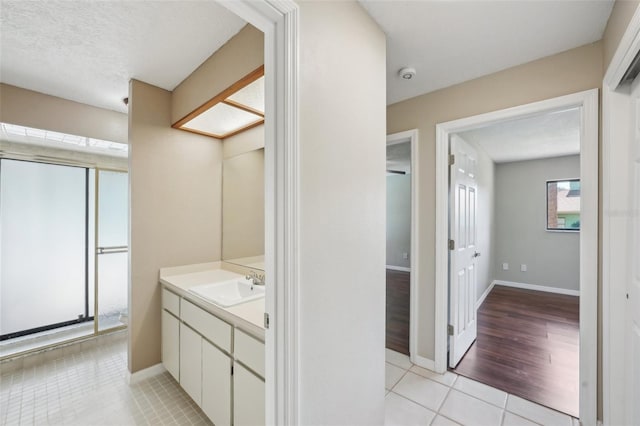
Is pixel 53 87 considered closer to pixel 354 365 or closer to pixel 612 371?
pixel 354 365

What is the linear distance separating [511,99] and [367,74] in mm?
1221

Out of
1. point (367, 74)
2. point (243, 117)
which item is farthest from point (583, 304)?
point (243, 117)

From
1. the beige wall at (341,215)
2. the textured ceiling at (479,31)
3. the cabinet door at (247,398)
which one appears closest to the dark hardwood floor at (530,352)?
the beige wall at (341,215)

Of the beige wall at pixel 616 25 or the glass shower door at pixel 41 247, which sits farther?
the glass shower door at pixel 41 247

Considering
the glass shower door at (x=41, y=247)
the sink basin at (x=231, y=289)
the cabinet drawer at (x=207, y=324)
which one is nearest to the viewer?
the cabinet drawer at (x=207, y=324)

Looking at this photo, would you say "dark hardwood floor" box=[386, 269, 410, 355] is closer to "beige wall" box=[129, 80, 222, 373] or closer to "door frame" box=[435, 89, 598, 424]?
"door frame" box=[435, 89, 598, 424]

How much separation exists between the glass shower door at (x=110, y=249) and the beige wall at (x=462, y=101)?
3.17 metres

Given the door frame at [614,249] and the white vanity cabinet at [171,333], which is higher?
the door frame at [614,249]

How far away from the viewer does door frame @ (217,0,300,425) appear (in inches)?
39.5

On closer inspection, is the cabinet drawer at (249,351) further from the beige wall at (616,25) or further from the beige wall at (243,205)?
the beige wall at (616,25)

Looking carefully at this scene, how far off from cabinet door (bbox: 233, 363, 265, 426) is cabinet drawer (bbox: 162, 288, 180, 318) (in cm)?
84

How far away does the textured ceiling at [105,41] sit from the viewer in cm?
144

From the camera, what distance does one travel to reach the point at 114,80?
214 cm

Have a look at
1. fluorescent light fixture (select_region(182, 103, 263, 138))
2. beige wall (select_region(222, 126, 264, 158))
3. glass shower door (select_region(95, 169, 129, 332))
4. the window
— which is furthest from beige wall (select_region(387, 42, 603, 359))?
the window
